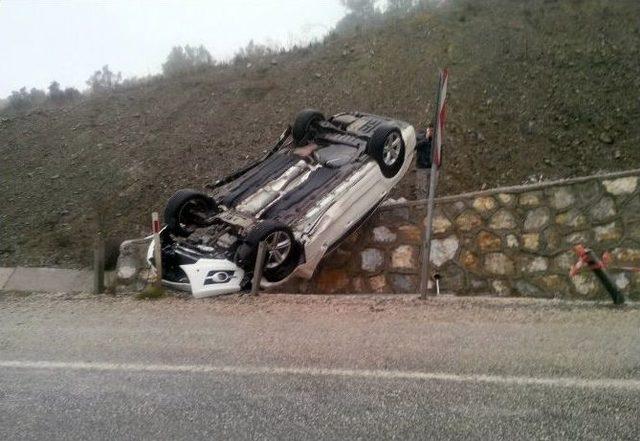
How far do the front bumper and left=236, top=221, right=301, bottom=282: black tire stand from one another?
169mm

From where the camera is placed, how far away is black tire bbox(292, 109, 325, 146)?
8.71 m

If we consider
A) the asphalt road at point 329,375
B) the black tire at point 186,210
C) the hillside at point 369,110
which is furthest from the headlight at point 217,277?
the hillside at point 369,110

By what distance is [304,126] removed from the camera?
871 cm

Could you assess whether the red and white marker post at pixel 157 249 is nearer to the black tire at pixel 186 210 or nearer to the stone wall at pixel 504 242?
the black tire at pixel 186 210

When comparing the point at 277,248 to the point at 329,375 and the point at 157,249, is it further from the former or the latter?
the point at 329,375

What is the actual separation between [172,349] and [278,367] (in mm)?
1043

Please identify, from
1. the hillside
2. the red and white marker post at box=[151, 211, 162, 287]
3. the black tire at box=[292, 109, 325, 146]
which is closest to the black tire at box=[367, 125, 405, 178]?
the black tire at box=[292, 109, 325, 146]

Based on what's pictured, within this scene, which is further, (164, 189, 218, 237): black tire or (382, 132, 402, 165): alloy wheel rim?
(382, 132, 402, 165): alloy wheel rim

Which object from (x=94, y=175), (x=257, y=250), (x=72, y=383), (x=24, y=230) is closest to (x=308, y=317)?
(x=257, y=250)

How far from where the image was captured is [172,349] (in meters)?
4.73

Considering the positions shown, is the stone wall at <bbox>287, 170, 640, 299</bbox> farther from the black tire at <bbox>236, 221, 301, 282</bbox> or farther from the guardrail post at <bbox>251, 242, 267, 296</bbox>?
the guardrail post at <bbox>251, 242, 267, 296</bbox>

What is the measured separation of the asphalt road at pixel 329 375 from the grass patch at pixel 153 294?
1183 mm

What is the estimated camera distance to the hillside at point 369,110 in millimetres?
12500

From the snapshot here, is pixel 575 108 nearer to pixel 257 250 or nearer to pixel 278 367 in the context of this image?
pixel 257 250
